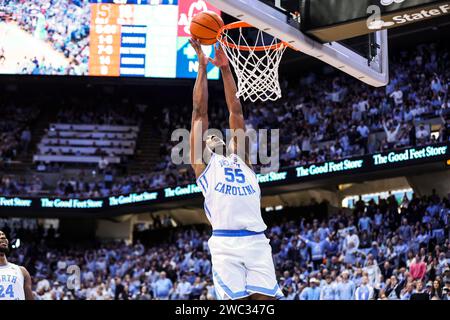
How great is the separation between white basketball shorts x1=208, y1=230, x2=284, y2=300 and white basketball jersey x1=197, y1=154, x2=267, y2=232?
7 centimetres

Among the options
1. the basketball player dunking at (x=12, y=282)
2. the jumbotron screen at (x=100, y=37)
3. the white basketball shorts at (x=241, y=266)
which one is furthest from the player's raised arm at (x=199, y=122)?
the jumbotron screen at (x=100, y=37)

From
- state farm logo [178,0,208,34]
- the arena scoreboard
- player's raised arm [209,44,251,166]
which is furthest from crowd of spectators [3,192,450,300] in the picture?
player's raised arm [209,44,251,166]

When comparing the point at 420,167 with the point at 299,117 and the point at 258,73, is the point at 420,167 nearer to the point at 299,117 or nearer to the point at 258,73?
the point at 299,117

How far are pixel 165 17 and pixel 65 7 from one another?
3.29m

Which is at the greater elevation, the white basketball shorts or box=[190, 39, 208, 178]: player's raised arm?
box=[190, 39, 208, 178]: player's raised arm

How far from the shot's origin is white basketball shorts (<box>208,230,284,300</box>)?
5008mm

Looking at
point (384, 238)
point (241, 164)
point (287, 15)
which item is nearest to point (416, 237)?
point (384, 238)

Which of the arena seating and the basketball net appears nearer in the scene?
the basketball net

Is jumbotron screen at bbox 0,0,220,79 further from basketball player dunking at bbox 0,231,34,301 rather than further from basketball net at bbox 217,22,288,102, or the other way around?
basketball player dunking at bbox 0,231,34,301

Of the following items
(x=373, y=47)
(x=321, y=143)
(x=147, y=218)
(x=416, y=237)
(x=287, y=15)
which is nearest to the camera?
(x=287, y=15)

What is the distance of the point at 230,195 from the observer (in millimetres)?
5219

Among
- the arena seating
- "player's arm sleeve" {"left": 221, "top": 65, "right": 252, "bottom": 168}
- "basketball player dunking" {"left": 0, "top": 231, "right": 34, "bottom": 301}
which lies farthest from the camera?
the arena seating

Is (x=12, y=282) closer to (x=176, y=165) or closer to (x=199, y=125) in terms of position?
(x=199, y=125)

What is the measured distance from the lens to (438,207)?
1667 centimetres
